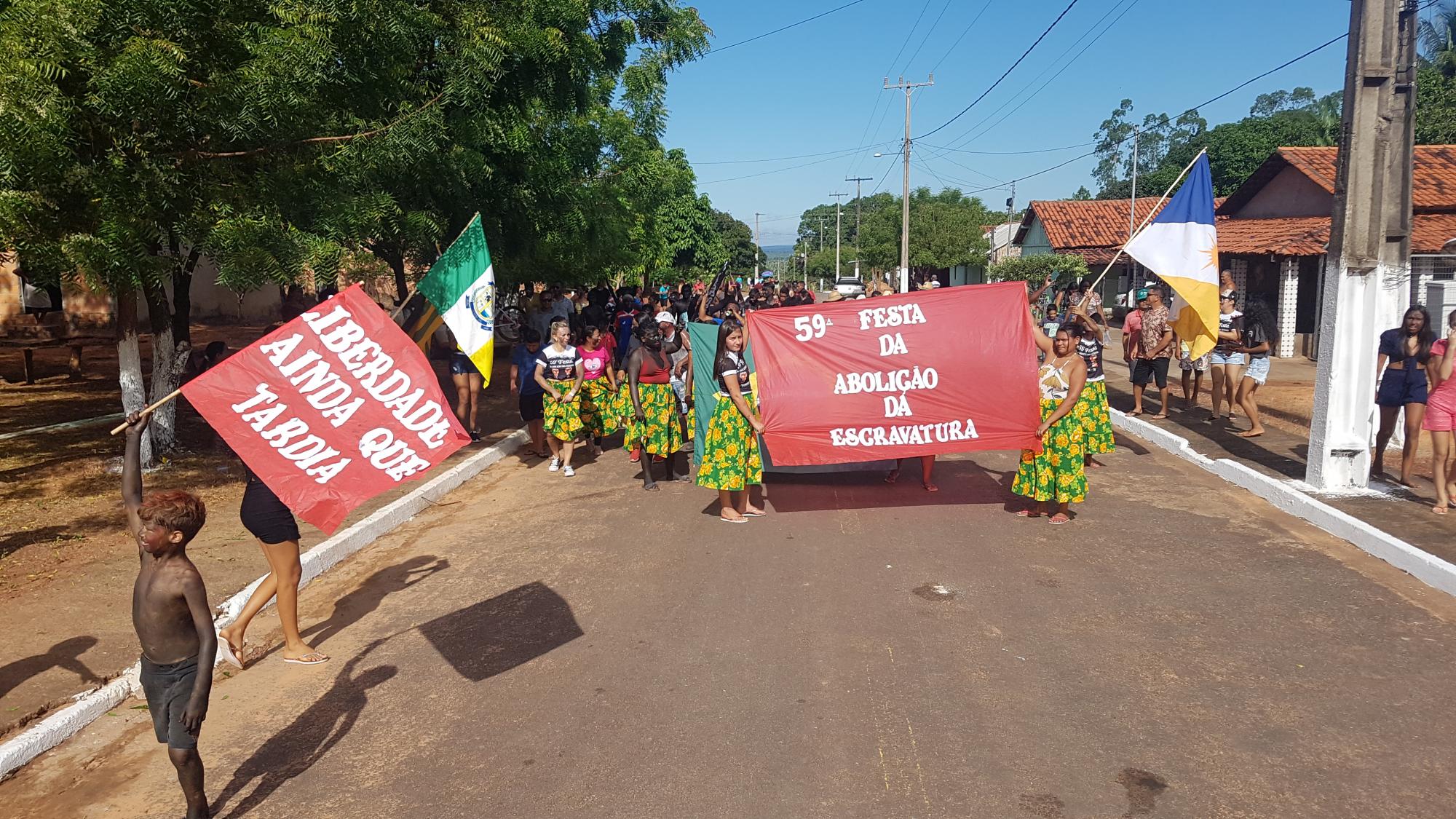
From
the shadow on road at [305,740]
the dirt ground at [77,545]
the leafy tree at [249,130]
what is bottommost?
the shadow on road at [305,740]

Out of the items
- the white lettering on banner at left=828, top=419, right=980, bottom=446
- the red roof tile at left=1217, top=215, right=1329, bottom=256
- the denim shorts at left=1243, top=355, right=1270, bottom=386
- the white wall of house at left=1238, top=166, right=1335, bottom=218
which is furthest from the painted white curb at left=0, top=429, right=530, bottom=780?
the white wall of house at left=1238, top=166, right=1335, bottom=218

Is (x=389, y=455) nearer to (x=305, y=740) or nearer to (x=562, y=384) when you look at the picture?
(x=305, y=740)

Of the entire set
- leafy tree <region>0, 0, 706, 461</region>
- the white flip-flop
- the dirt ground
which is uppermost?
leafy tree <region>0, 0, 706, 461</region>

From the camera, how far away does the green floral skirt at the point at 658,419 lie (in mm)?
9992

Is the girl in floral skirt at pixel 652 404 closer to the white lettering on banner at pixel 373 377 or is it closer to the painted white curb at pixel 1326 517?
the white lettering on banner at pixel 373 377

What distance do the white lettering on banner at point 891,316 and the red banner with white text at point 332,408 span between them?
4.00 meters

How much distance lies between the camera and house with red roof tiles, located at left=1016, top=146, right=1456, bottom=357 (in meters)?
19.3

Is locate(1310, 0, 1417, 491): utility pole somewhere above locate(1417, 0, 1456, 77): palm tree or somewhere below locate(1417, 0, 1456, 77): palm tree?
below

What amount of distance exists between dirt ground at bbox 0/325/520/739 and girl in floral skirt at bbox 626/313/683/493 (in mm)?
2413

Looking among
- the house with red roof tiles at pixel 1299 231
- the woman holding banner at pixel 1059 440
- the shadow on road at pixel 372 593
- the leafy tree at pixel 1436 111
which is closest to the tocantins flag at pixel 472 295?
the shadow on road at pixel 372 593

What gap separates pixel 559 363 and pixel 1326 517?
23.4 feet

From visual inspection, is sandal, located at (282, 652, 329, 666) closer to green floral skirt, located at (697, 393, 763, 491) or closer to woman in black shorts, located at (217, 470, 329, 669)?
woman in black shorts, located at (217, 470, 329, 669)

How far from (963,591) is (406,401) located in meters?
3.65

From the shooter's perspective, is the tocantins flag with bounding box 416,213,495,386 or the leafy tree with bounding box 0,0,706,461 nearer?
the leafy tree with bounding box 0,0,706,461
